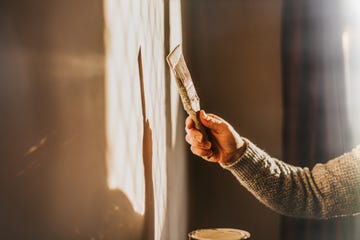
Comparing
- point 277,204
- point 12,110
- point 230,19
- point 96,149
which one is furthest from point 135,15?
point 230,19

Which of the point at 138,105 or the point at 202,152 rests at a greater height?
the point at 138,105

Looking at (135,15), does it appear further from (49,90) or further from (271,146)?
(271,146)

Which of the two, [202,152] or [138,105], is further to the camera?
[202,152]

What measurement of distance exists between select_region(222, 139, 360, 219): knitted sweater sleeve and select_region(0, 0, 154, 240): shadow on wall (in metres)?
0.65

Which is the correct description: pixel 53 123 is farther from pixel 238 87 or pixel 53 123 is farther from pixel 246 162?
pixel 238 87

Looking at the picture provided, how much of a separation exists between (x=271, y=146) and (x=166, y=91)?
126 centimetres

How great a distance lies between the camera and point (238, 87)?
2852 millimetres

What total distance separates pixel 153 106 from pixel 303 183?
574 mm

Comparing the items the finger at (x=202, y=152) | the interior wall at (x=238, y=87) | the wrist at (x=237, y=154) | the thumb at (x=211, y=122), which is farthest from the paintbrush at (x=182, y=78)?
the interior wall at (x=238, y=87)

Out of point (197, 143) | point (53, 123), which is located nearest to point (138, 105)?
point (197, 143)

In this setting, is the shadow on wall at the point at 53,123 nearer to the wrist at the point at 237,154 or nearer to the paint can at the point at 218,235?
the paint can at the point at 218,235

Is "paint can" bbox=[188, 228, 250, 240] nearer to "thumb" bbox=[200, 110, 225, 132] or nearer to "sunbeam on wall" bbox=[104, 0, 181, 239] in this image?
"sunbeam on wall" bbox=[104, 0, 181, 239]

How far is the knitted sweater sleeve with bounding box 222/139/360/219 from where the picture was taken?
59.6 inches

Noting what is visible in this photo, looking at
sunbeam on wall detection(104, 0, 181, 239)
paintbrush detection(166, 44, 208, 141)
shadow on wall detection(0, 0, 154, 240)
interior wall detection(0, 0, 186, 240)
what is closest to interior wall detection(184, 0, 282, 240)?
sunbeam on wall detection(104, 0, 181, 239)
